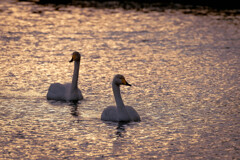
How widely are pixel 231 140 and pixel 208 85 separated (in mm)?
5192

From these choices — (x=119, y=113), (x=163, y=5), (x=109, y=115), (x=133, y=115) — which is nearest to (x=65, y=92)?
(x=109, y=115)

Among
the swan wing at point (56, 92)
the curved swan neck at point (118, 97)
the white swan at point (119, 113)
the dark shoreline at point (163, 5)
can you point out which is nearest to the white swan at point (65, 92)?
the swan wing at point (56, 92)

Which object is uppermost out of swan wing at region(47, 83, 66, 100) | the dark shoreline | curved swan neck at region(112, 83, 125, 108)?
the dark shoreline

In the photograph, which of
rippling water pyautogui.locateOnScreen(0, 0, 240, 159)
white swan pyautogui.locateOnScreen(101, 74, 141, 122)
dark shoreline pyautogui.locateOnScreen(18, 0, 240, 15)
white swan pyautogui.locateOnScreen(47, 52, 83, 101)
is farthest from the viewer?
dark shoreline pyautogui.locateOnScreen(18, 0, 240, 15)

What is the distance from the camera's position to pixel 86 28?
96.4ft

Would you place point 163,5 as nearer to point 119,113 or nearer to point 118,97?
point 118,97

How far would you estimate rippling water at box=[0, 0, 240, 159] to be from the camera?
12.0m

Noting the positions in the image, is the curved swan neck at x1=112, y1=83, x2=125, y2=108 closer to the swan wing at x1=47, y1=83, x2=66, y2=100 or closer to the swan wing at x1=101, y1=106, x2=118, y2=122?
the swan wing at x1=101, y1=106, x2=118, y2=122

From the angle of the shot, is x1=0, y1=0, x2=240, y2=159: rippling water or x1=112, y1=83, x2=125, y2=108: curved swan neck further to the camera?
x1=112, y1=83, x2=125, y2=108: curved swan neck

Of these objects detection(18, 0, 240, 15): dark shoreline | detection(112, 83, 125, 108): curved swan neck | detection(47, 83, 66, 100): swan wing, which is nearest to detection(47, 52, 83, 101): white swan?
detection(47, 83, 66, 100): swan wing

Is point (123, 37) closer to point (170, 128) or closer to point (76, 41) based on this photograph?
point (76, 41)

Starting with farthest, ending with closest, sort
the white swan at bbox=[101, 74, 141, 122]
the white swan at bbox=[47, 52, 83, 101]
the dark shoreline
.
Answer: the dark shoreline
the white swan at bbox=[47, 52, 83, 101]
the white swan at bbox=[101, 74, 141, 122]

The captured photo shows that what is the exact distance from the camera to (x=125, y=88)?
17.4m

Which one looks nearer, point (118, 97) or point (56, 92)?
point (118, 97)
